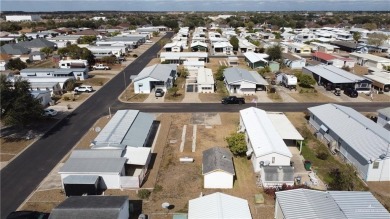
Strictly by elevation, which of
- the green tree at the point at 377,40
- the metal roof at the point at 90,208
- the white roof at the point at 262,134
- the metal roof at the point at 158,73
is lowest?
the metal roof at the point at 90,208

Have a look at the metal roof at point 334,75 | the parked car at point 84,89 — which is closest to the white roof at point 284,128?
the metal roof at point 334,75

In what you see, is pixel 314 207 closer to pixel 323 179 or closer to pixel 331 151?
pixel 323 179

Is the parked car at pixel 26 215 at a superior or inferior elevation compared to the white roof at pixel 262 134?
inferior

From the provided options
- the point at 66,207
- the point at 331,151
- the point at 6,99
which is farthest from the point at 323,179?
the point at 6,99

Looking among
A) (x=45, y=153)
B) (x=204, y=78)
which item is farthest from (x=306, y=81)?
(x=45, y=153)

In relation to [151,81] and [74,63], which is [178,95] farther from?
[74,63]

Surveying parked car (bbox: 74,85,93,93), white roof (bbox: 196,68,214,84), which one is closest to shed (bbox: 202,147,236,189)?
white roof (bbox: 196,68,214,84)

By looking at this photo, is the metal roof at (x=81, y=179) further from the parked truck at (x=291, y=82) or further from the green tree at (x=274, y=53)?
the green tree at (x=274, y=53)
